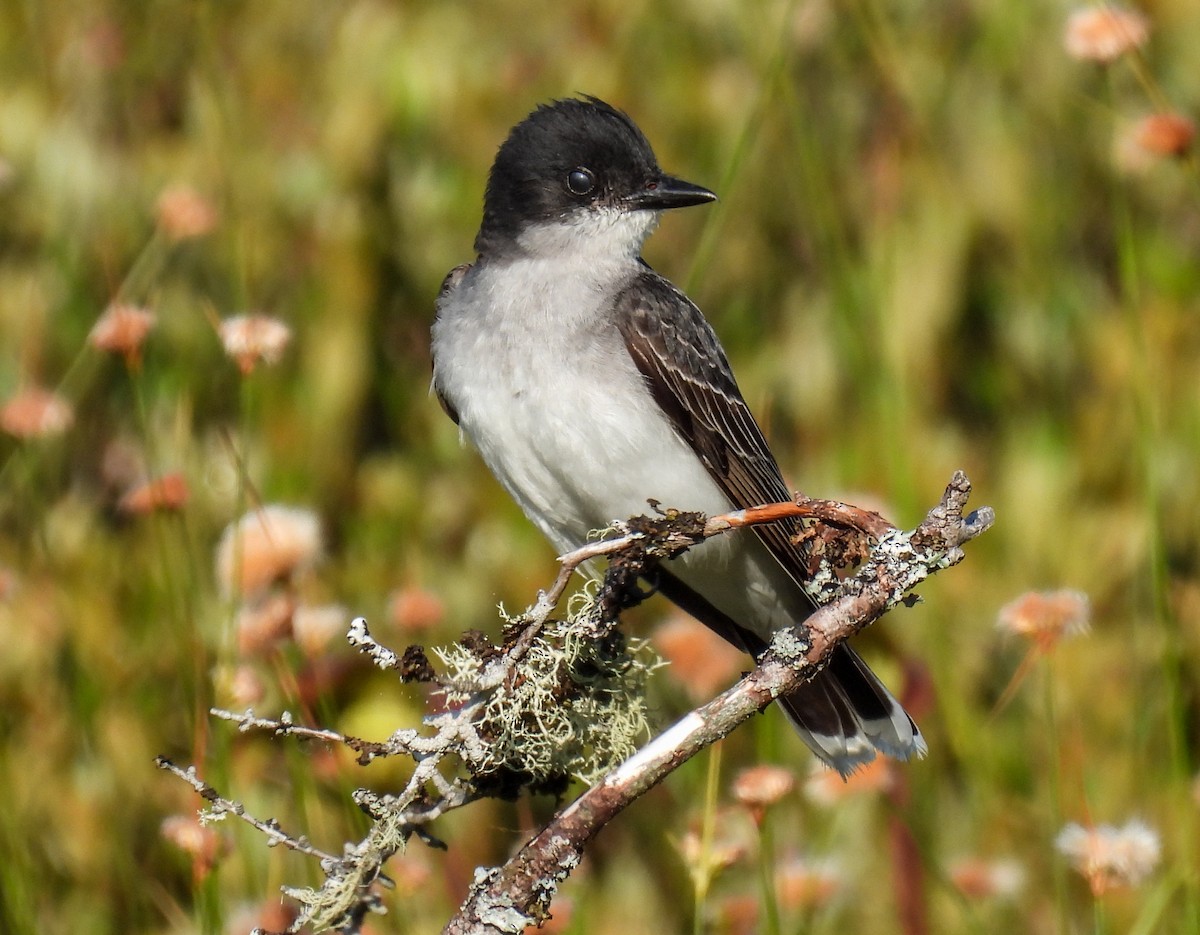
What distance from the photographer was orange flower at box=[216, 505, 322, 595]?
11.4 ft

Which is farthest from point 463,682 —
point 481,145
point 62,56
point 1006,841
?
point 62,56

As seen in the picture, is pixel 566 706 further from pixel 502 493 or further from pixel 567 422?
pixel 502 493

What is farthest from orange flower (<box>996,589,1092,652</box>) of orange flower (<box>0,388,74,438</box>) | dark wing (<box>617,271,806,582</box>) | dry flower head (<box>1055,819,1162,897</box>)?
orange flower (<box>0,388,74,438</box>)

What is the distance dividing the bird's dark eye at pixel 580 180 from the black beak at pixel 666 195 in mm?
110

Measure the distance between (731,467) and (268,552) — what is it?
56.3 inches

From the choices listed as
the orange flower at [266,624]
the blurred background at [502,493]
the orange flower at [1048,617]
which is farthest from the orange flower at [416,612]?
the orange flower at [1048,617]

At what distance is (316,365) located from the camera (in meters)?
5.56

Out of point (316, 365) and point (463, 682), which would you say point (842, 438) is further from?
point (463, 682)

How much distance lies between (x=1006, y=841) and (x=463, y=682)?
2.53m

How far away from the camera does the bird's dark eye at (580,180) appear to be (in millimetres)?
4586

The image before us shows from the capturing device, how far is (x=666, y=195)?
14.8 ft

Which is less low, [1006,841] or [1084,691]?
[1084,691]

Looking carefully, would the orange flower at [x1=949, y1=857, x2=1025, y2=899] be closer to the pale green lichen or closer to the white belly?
the white belly

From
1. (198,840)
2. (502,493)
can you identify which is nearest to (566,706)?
(198,840)
